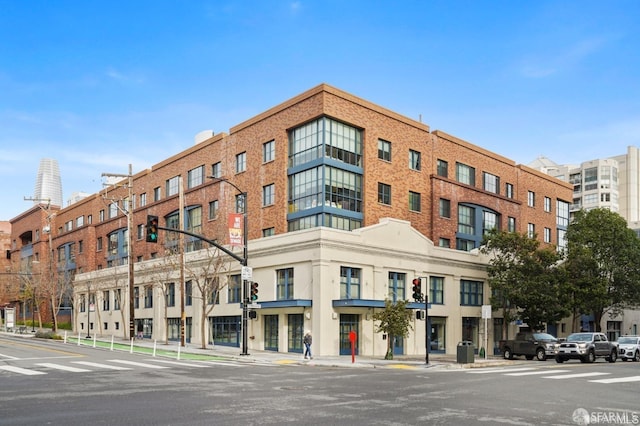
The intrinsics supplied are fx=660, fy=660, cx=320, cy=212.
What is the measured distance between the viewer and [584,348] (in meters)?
37.0

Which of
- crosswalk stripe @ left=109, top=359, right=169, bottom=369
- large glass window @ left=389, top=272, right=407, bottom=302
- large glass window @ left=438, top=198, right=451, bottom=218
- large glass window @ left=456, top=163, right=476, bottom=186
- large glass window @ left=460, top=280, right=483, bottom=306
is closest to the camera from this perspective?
Result: crosswalk stripe @ left=109, top=359, right=169, bottom=369

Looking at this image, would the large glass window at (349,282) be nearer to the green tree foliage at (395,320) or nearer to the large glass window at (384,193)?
the green tree foliage at (395,320)

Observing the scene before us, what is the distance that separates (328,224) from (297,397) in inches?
1109

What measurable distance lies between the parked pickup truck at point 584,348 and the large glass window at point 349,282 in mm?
12928

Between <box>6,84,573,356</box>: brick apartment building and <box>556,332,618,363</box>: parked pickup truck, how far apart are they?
8036mm

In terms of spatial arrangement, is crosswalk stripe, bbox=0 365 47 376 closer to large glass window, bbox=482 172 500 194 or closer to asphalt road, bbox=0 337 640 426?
asphalt road, bbox=0 337 640 426

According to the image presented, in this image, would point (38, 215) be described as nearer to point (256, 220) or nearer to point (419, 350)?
point (256, 220)

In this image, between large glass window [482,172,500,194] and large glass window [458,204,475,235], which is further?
large glass window [482,172,500,194]

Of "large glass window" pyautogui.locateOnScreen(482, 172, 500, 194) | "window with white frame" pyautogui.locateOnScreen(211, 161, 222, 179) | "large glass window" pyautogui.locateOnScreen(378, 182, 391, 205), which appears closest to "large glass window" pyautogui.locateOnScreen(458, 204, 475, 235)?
"large glass window" pyautogui.locateOnScreen(482, 172, 500, 194)

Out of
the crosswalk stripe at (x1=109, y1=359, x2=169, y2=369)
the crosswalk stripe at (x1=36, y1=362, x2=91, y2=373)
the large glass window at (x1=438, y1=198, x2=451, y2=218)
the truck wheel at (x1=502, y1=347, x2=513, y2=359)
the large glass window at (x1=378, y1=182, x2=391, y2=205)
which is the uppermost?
the large glass window at (x1=378, y1=182, x2=391, y2=205)

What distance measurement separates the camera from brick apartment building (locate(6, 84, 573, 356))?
42.9 metres

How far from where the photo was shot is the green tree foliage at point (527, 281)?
4881 cm

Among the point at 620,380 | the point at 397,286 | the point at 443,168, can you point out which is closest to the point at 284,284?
the point at 397,286

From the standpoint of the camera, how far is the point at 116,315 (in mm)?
66875
